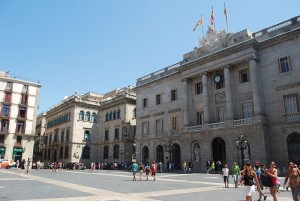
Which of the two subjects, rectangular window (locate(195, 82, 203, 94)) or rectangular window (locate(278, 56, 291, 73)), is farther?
rectangular window (locate(195, 82, 203, 94))

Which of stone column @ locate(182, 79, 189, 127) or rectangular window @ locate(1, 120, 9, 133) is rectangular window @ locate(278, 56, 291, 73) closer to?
stone column @ locate(182, 79, 189, 127)

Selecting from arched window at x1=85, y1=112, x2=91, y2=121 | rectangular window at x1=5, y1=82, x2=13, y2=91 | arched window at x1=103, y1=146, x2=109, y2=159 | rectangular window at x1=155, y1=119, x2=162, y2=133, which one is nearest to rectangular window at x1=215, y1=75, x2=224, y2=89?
rectangular window at x1=155, y1=119, x2=162, y2=133

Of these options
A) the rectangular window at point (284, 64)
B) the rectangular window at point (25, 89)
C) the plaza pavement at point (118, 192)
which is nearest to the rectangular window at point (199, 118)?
the rectangular window at point (284, 64)

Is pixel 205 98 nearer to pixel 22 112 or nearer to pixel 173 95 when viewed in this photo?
pixel 173 95

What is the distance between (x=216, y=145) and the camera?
35.6 metres

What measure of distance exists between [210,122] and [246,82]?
23.6ft

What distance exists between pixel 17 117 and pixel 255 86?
45905 millimetres

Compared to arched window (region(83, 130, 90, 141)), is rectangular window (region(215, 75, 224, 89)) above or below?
above

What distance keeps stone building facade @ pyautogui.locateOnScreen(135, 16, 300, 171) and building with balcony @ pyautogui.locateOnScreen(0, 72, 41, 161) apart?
26.5 metres

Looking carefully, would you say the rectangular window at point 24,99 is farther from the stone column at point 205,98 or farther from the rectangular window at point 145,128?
the stone column at point 205,98

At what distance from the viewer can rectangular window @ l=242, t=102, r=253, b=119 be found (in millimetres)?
A: 32000

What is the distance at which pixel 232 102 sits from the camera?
33.2m

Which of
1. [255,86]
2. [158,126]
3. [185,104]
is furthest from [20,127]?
[255,86]

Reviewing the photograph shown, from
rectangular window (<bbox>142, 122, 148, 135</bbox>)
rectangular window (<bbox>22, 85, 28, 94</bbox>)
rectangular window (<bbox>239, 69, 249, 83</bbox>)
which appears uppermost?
rectangular window (<bbox>22, 85, 28, 94</bbox>)
